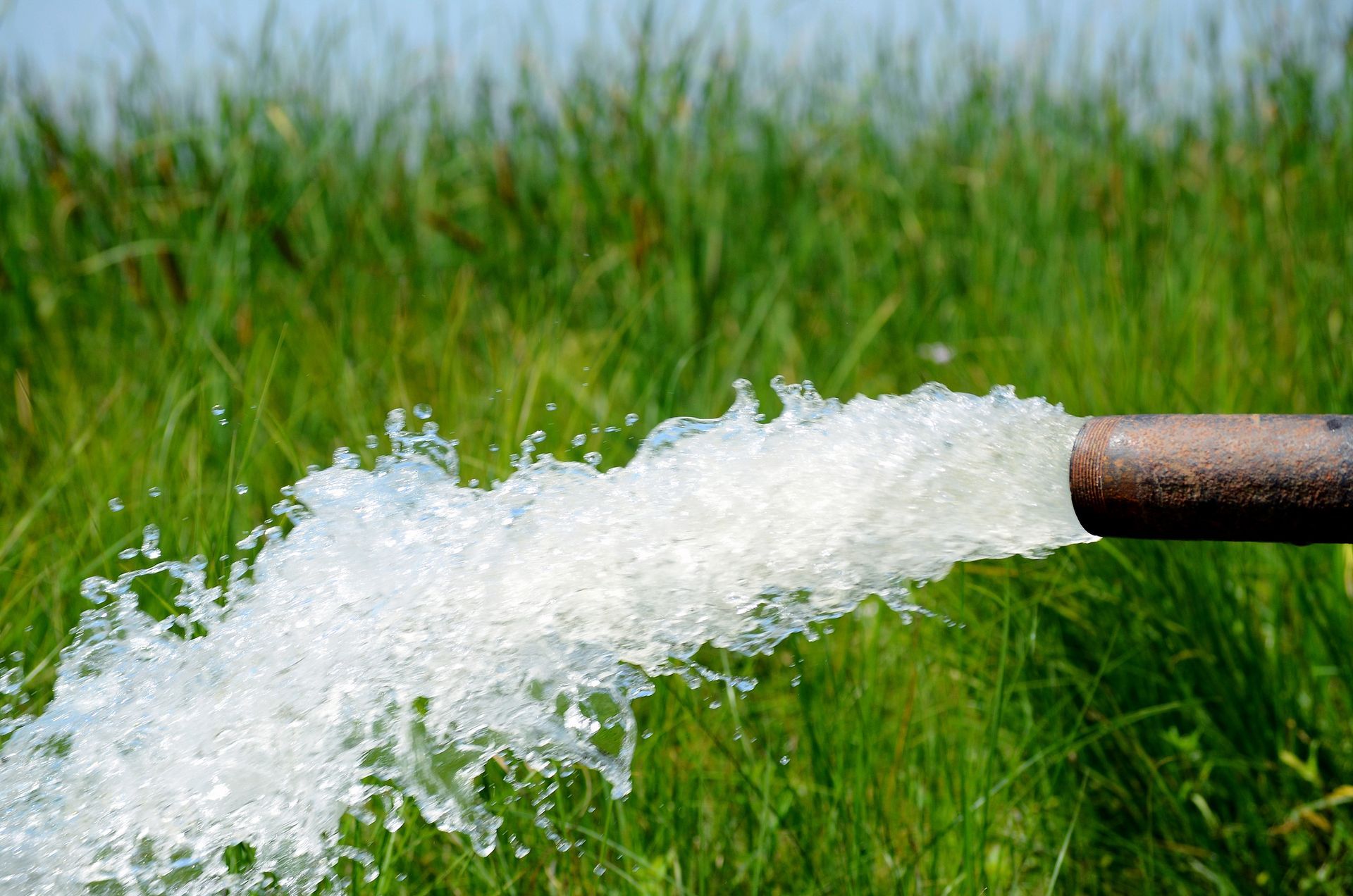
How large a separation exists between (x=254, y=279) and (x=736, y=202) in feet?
4.86

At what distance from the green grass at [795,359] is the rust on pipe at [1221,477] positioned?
43cm

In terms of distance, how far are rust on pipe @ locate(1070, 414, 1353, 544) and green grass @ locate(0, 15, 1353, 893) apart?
426mm

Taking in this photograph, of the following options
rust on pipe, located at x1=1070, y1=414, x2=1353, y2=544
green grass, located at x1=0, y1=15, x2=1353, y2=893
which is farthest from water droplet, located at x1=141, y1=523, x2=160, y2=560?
rust on pipe, located at x1=1070, y1=414, x2=1353, y2=544

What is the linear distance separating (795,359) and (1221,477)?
6.69ft

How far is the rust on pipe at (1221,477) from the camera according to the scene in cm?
91

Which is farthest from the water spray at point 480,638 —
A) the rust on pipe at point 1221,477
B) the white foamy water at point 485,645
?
the rust on pipe at point 1221,477

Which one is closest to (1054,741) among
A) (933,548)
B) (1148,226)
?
(933,548)

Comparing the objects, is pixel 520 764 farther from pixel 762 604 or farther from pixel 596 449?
pixel 596 449

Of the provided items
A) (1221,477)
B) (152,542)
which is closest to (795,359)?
(152,542)

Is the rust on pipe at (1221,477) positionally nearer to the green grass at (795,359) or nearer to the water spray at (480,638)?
the water spray at (480,638)

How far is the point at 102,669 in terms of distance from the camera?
148cm

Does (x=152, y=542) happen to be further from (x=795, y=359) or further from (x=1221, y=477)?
(x=795, y=359)

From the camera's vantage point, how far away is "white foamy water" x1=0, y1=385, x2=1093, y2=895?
4.14ft

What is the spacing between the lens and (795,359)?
2.96 metres
